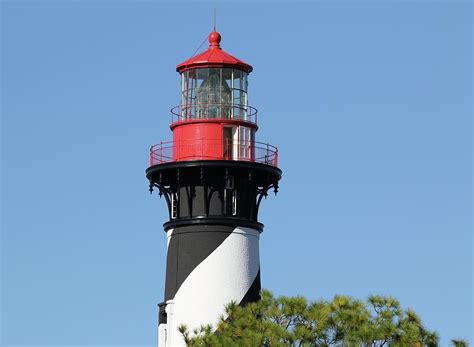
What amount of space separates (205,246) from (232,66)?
5667 mm

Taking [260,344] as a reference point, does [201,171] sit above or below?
above

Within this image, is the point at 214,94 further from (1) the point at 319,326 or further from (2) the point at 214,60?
(1) the point at 319,326

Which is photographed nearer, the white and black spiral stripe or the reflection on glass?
the white and black spiral stripe

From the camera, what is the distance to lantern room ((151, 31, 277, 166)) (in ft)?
184

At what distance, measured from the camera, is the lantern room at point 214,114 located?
55.9 m

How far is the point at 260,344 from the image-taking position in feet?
160

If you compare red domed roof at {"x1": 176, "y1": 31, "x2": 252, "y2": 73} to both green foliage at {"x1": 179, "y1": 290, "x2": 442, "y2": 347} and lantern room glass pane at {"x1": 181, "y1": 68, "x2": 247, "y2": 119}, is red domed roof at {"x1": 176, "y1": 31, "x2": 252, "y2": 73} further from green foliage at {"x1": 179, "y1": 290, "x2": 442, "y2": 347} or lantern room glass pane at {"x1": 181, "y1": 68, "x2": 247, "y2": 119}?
green foliage at {"x1": 179, "y1": 290, "x2": 442, "y2": 347}

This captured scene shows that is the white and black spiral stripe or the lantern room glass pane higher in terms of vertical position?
the lantern room glass pane

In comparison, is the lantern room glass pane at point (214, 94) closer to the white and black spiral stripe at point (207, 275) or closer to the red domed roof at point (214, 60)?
the red domed roof at point (214, 60)

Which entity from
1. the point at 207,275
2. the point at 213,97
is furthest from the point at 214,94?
the point at 207,275

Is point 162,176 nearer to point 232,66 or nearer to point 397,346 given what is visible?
point 232,66

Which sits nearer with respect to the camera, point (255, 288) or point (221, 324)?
point (221, 324)

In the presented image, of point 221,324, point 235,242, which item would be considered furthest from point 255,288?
point 221,324

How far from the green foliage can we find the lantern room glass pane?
808 centimetres
